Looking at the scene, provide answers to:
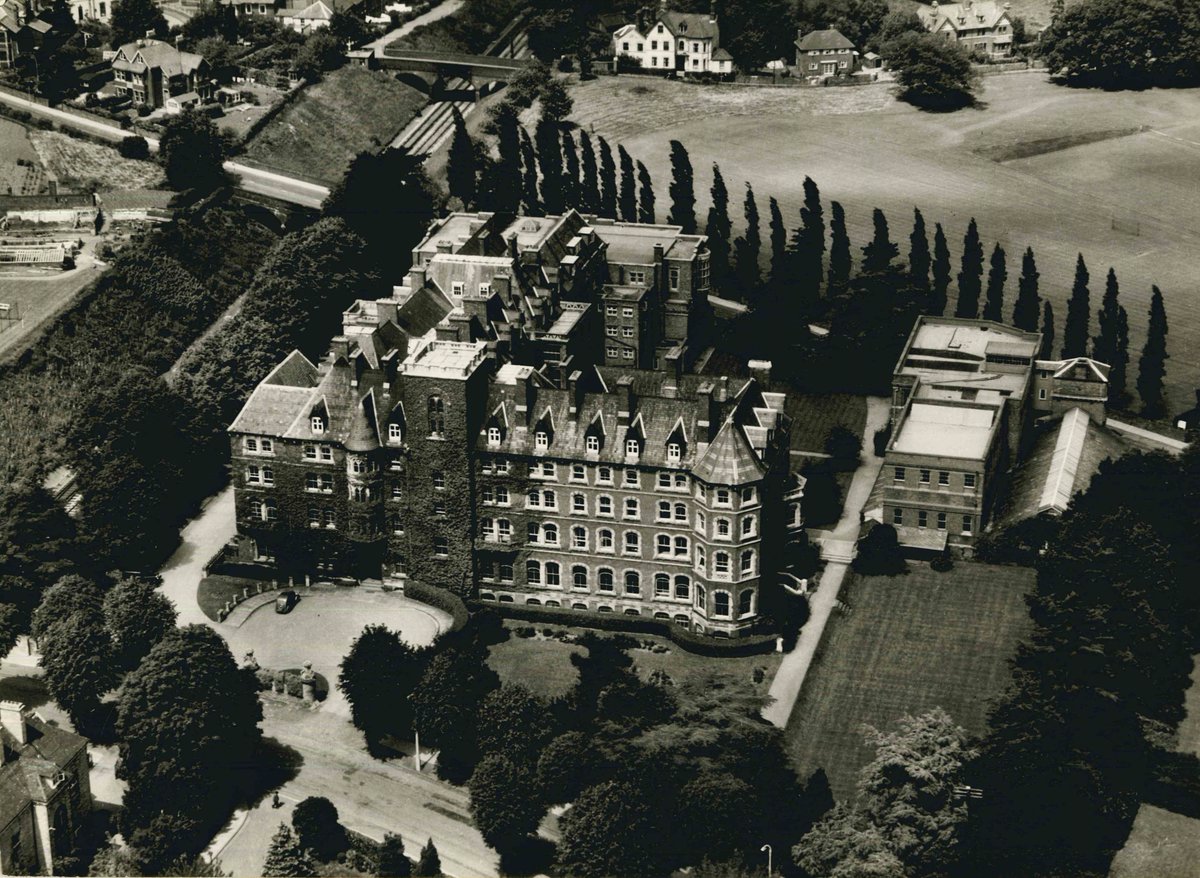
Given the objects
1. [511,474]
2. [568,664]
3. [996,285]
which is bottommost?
[568,664]

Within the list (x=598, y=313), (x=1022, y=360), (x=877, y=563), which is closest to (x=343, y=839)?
(x=877, y=563)

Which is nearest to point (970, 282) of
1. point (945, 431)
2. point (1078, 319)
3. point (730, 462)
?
point (1078, 319)

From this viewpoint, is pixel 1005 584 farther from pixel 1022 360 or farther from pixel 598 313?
pixel 598 313

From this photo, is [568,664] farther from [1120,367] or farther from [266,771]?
[1120,367]

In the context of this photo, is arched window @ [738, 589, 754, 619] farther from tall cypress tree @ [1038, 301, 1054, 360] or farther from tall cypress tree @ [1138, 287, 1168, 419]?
tall cypress tree @ [1138, 287, 1168, 419]

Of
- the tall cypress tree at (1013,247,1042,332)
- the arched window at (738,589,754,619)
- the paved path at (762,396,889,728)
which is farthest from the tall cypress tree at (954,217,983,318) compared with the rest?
the arched window at (738,589,754,619)

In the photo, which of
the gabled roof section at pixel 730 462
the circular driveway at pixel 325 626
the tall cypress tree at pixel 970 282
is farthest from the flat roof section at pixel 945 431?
the circular driveway at pixel 325 626
